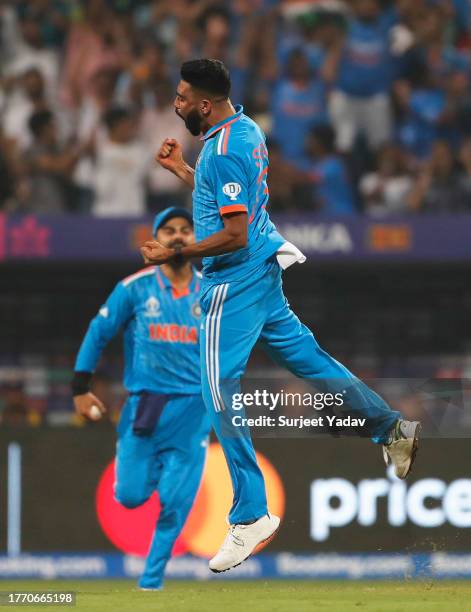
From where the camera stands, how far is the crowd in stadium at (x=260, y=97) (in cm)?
1430

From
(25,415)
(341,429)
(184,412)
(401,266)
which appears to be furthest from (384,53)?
(341,429)

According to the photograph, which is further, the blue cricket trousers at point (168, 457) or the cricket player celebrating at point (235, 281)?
the blue cricket trousers at point (168, 457)

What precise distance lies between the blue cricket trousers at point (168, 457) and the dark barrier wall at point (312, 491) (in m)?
2.18

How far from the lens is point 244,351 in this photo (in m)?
6.61

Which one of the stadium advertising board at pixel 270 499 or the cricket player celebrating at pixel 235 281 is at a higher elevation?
the cricket player celebrating at pixel 235 281

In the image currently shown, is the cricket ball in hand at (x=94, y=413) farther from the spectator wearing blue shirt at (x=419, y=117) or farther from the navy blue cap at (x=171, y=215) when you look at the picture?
the spectator wearing blue shirt at (x=419, y=117)

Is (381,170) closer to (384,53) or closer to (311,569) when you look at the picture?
(384,53)

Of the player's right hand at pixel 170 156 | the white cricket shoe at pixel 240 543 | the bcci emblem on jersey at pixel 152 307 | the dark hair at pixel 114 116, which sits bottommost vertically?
the white cricket shoe at pixel 240 543

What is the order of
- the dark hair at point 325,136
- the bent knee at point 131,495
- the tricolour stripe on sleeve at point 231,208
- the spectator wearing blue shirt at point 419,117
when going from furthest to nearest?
the spectator wearing blue shirt at point 419,117, the dark hair at point 325,136, the bent knee at point 131,495, the tricolour stripe on sleeve at point 231,208

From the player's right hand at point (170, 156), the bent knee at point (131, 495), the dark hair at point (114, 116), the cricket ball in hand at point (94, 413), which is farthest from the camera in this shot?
the dark hair at point (114, 116)

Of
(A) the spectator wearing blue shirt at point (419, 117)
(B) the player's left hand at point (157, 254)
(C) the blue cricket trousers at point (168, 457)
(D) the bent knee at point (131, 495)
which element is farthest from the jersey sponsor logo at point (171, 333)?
(A) the spectator wearing blue shirt at point (419, 117)

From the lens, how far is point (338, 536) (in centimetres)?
1138

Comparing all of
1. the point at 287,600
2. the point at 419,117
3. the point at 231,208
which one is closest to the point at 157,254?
the point at 231,208

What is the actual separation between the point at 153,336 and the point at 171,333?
0.39 feet
